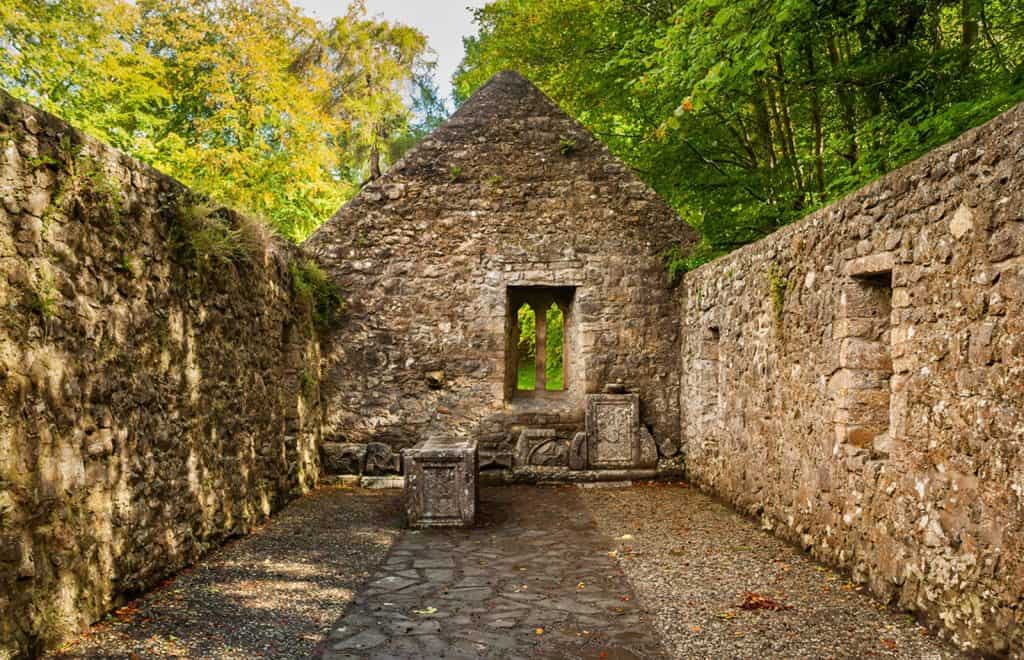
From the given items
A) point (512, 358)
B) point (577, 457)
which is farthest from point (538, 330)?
point (577, 457)

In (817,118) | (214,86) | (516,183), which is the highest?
(214,86)

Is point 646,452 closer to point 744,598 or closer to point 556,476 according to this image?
point 556,476

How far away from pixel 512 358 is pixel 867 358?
595cm

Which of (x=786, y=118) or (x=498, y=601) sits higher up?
(x=786, y=118)

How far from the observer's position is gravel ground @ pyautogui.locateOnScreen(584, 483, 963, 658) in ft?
11.5

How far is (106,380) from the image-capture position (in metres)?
3.91

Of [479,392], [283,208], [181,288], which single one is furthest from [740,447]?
[283,208]

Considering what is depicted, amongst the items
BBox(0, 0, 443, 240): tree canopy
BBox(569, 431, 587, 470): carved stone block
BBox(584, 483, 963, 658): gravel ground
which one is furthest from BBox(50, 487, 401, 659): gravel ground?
BBox(0, 0, 443, 240): tree canopy

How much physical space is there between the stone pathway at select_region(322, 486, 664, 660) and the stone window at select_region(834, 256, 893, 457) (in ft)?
6.25

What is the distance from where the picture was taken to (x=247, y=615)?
3.94 m

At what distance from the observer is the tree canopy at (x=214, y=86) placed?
10406mm

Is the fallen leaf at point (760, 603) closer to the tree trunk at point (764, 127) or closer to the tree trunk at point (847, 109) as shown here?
the tree trunk at point (847, 109)

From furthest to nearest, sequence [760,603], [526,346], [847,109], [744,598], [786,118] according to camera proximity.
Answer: [526,346] → [786,118] → [847,109] → [744,598] → [760,603]

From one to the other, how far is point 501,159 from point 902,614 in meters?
7.11
